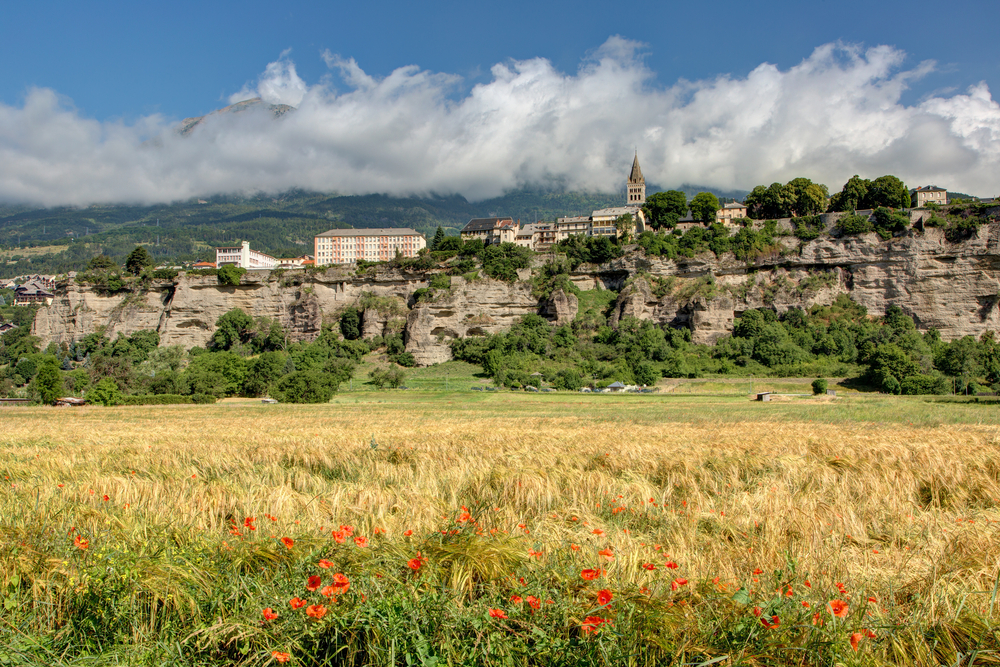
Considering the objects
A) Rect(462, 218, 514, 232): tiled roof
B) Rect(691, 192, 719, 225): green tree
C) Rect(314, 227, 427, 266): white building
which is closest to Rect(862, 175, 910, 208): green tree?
Rect(691, 192, 719, 225): green tree

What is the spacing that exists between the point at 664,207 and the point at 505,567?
9671 cm

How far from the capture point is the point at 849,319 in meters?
74.3

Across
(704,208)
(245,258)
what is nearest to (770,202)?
(704,208)

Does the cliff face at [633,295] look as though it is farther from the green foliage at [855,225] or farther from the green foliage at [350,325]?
the green foliage at [855,225]

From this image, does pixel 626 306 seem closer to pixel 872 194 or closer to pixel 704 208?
pixel 704 208

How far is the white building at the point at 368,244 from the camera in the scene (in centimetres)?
13650

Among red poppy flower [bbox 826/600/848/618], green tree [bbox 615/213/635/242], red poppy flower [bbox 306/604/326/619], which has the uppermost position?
green tree [bbox 615/213/635/242]

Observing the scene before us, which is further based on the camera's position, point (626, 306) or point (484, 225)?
point (484, 225)

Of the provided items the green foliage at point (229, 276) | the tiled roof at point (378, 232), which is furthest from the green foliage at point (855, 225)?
the tiled roof at point (378, 232)

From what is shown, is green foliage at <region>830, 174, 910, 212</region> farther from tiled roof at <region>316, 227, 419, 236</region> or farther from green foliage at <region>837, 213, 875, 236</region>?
tiled roof at <region>316, 227, 419, 236</region>

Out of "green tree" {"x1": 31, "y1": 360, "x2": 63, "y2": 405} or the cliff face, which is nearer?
"green tree" {"x1": 31, "y1": 360, "x2": 63, "y2": 405}

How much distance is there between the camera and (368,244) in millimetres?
138375

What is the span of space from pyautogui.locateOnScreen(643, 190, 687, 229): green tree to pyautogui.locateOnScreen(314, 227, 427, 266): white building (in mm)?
60179

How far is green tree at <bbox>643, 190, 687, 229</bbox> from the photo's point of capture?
93312 mm
